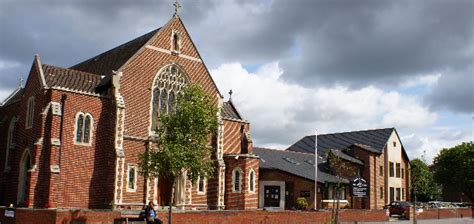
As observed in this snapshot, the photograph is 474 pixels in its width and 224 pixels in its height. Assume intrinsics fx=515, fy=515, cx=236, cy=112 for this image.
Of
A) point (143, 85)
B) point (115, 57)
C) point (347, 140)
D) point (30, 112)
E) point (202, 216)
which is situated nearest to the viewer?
point (202, 216)

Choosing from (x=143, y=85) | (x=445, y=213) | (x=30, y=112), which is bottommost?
(x=445, y=213)

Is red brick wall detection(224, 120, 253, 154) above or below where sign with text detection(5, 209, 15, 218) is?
above

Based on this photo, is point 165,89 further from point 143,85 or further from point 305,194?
point 305,194

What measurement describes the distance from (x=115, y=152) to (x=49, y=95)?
5308 mm

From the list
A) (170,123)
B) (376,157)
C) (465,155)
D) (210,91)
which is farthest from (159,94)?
(465,155)

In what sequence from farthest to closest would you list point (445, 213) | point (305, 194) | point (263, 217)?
point (445, 213) < point (305, 194) < point (263, 217)

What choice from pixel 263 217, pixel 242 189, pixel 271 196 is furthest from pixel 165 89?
pixel 271 196

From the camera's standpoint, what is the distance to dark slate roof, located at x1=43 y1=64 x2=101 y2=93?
33.0 m

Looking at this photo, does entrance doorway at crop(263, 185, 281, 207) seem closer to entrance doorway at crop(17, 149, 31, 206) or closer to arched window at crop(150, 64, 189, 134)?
arched window at crop(150, 64, 189, 134)

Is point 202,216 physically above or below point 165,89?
below

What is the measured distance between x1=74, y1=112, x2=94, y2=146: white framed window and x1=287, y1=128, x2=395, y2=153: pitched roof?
106 ft

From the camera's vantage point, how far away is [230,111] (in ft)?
140

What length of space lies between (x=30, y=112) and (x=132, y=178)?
26.3 ft

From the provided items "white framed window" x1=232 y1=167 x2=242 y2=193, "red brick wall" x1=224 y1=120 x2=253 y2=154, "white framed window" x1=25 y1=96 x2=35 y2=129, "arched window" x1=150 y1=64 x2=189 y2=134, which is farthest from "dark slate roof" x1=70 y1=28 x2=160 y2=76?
"white framed window" x1=232 y1=167 x2=242 y2=193
